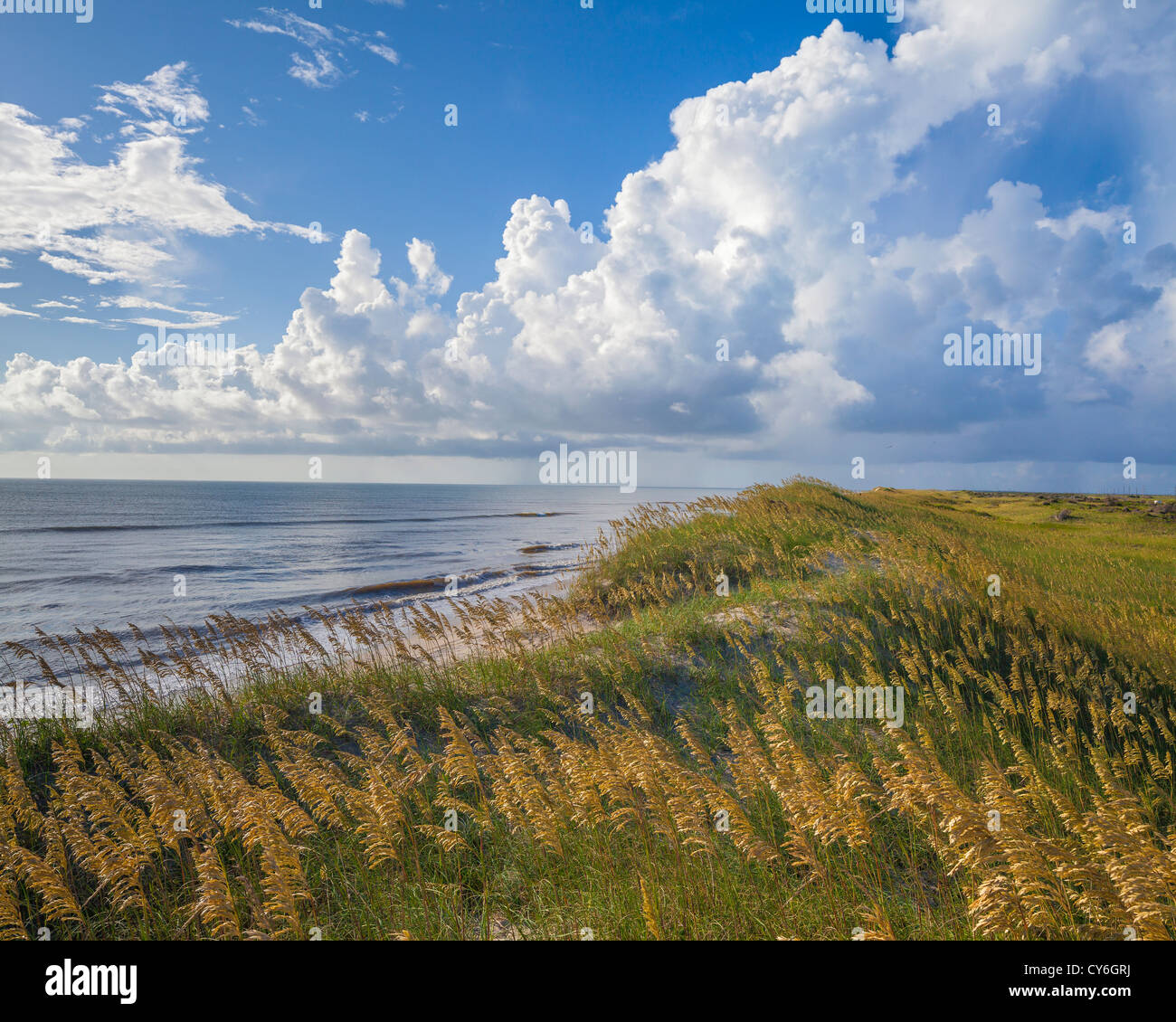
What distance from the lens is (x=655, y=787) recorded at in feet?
11.9

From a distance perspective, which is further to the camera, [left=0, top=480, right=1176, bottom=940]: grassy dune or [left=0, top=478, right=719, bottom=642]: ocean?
[left=0, top=478, right=719, bottom=642]: ocean

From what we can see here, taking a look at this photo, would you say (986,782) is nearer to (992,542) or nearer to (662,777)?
(662,777)

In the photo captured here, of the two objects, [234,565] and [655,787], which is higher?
[234,565]

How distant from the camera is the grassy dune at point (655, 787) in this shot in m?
3.16

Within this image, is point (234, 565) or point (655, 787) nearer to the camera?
point (655, 787)

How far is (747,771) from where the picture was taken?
3.74 meters

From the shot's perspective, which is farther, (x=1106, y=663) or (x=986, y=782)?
(x=1106, y=663)

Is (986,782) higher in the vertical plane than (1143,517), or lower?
lower

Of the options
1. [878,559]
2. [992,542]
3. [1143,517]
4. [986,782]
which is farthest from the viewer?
[1143,517]

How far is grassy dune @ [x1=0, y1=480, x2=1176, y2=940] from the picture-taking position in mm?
3162

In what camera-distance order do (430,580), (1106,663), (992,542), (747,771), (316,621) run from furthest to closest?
(430,580) → (992,542) → (316,621) → (1106,663) → (747,771)

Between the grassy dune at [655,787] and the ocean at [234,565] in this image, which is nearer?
the grassy dune at [655,787]

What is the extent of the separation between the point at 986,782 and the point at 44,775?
907 cm
